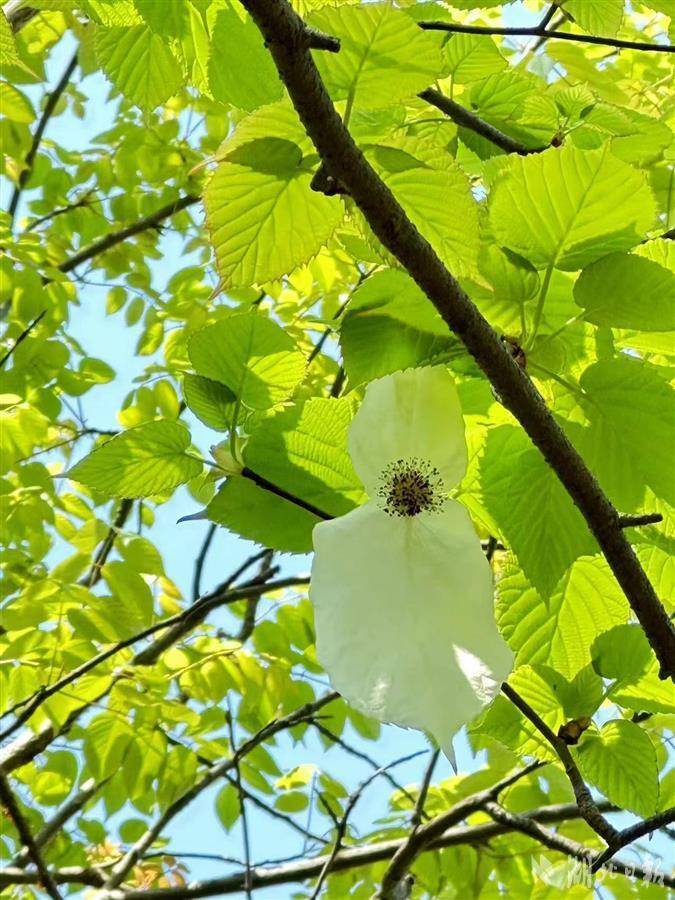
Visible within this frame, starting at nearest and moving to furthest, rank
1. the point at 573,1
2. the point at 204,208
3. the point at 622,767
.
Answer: the point at 204,208, the point at 622,767, the point at 573,1

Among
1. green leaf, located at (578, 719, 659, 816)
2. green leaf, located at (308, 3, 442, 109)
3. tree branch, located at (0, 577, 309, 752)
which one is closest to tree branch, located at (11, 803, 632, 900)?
tree branch, located at (0, 577, 309, 752)

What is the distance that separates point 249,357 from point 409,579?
197mm

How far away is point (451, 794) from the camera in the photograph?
1.66 m

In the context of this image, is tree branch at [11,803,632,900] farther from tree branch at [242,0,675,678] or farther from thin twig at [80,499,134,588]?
tree branch at [242,0,675,678]

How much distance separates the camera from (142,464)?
2.02ft

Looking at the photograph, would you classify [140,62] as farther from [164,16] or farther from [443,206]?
[443,206]

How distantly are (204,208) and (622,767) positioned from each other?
1.57 ft

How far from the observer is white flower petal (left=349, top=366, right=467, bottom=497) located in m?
0.51

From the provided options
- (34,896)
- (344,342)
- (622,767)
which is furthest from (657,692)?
(34,896)

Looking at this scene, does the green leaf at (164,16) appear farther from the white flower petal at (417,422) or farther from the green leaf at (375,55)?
the white flower petal at (417,422)

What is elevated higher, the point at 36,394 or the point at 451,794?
the point at 36,394

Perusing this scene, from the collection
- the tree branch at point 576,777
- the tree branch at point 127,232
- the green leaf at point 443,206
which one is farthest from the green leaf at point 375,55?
the tree branch at point 127,232

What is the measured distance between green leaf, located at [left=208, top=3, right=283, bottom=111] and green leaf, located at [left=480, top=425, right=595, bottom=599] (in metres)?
0.26

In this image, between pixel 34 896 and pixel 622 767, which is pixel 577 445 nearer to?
pixel 622 767
